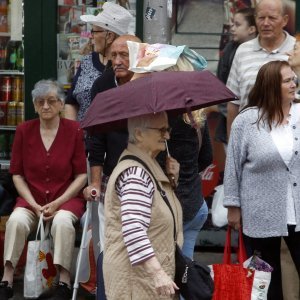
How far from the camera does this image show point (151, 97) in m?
4.18

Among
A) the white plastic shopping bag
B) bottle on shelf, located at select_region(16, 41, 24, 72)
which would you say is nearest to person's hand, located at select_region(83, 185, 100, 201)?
the white plastic shopping bag

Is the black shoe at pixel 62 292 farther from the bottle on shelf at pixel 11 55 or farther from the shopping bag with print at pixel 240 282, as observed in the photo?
the bottle on shelf at pixel 11 55

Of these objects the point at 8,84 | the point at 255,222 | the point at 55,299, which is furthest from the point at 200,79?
the point at 8,84

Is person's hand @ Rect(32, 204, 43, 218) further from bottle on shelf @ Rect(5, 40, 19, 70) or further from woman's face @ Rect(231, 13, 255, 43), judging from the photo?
woman's face @ Rect(231, 13, 255, 43)

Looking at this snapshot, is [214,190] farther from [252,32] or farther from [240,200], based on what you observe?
[240,200]

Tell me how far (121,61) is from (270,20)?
5.39 feet

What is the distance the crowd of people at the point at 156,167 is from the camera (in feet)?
13.7

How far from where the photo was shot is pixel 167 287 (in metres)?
3.97

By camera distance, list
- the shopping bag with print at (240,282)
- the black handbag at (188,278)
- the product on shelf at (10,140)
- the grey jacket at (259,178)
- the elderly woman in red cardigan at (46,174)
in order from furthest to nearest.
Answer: the product on shelf at (10,140), the elderly woman in red cardigan at (46,174), the grey jacket at (259,178), the shopping bag with print at (240,282), the black handbag at (188,278)

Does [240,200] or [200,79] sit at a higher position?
[200,79]

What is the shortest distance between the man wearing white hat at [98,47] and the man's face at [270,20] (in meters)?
0.97

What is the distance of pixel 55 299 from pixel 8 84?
248 cm

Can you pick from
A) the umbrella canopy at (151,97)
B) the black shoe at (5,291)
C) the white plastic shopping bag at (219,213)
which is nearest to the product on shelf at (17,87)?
the black shoe at (5,291)

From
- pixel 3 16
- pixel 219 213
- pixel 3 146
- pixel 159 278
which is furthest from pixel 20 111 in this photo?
pixel 159 278
